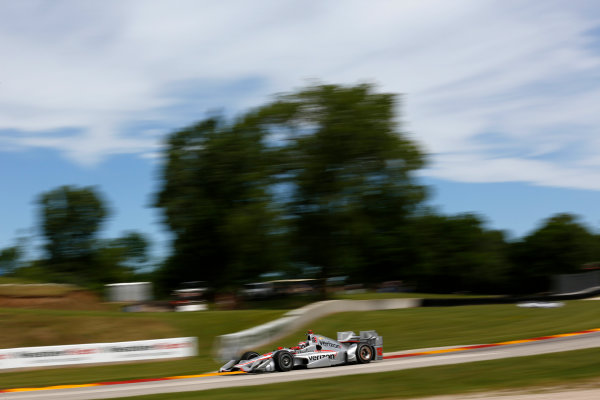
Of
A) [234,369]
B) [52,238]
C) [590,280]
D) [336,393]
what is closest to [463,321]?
[234,369]

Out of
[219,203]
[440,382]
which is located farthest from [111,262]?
[440,382]

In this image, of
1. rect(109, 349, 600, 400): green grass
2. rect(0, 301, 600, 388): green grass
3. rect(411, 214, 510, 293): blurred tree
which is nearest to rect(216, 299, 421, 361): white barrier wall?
rect(0, 301, 600, 388): green grass

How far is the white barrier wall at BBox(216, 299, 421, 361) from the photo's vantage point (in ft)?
82.1

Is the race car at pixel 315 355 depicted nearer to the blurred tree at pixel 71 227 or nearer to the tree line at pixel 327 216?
the tree line at pixel 327 216

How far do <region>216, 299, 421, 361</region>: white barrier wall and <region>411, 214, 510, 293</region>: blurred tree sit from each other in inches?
1040

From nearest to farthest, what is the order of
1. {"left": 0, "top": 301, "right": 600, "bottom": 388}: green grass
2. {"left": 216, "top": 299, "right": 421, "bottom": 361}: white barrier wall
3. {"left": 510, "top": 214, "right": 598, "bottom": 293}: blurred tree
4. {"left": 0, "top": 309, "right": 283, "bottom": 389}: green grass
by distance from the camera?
{"left": 0, "top": 309, "right": 283, "bottom": 389}: green grass < {"left": 0, "top": 301, "right": 600, "bottom": 388}: green grass < {"left": 216, "top": 299, "right": 421, "bottom": 361}: white barrier wall < {"left": 510, "top": 214, "right": 598, "bottom": 293}: blurred tree

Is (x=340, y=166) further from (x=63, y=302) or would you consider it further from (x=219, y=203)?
(x=63, y=302)

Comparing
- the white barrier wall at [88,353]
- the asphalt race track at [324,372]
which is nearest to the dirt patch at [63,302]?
the white barrier wall at [88,353]

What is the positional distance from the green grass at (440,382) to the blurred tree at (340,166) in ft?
94.2

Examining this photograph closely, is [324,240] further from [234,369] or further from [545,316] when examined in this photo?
[234,369]

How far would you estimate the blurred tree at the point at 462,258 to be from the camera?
67.2m

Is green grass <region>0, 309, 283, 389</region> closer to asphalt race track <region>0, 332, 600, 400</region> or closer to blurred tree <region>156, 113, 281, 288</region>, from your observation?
asphalt race track <region>0, 332, 600, 400</region>

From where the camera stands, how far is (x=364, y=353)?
1873cm

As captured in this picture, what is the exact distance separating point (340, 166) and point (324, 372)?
2896cm
